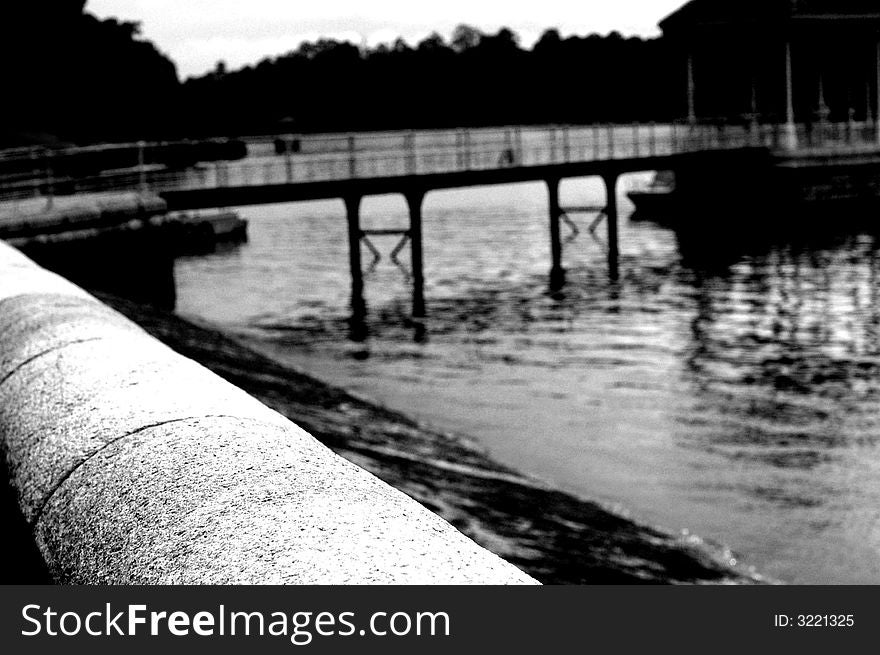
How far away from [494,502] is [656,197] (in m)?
48.0

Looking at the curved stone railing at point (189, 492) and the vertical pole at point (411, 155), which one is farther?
the vertical pole at point (411, 155)

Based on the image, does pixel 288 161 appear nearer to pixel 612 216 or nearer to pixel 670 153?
pixel 612 216

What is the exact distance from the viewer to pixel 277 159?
106 feet

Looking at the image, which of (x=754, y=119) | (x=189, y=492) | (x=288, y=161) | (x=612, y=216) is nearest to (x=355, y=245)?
(x=288, y=161)

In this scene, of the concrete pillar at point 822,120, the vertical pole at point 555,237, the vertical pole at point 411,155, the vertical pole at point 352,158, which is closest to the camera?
the vertical pole at point 352,158

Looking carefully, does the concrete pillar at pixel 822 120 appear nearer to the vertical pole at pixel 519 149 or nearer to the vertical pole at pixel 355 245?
the vertical pole at pixel 519 149

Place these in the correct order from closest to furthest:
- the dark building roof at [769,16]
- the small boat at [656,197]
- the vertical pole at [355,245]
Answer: the vertical pole at [355,245] < the dark building roof at [769,16] < the small boat at [656,197]

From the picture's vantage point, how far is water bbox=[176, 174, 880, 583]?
1353cm

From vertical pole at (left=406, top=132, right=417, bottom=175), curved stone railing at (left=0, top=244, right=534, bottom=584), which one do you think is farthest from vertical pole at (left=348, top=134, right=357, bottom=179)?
curved stone railing at (left=0, top=244, right=534, bottom=584)

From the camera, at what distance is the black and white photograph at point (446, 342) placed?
2979mm

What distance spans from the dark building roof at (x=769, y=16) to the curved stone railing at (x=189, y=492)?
52.3 meters

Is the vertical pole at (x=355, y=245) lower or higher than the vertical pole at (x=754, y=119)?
lower

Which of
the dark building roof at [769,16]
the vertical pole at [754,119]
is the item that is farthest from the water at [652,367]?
the dark building roof at [769,16]

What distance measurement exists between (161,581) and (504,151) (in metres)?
35.5
